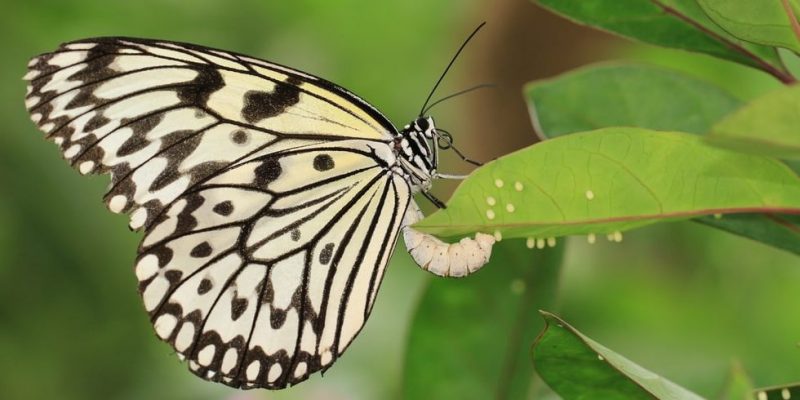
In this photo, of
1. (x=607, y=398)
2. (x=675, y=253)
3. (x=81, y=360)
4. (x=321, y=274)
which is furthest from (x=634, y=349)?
(x=81, y=360)

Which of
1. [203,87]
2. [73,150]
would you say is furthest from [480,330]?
[73,150]

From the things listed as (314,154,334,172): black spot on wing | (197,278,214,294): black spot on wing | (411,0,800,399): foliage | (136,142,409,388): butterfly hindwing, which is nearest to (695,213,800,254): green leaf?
(411,0,800,399): foliage

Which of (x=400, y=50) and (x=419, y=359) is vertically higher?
(x=400, y=50)

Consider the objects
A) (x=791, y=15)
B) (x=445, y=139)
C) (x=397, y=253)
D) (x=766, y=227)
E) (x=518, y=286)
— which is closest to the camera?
(x=791, y=15)

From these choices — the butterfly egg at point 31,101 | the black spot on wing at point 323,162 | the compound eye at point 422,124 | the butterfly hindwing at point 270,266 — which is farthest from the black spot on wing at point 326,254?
the butterfly egg at point 31,101

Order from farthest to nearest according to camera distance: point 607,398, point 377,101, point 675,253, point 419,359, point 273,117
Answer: point 377,101 → point 675,253 → point 273,117 → point 419,359 → point 607,398

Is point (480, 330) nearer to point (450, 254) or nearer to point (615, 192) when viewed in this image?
point (450, 254)

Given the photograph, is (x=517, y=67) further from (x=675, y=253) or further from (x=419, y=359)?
(x=419, y=359)
